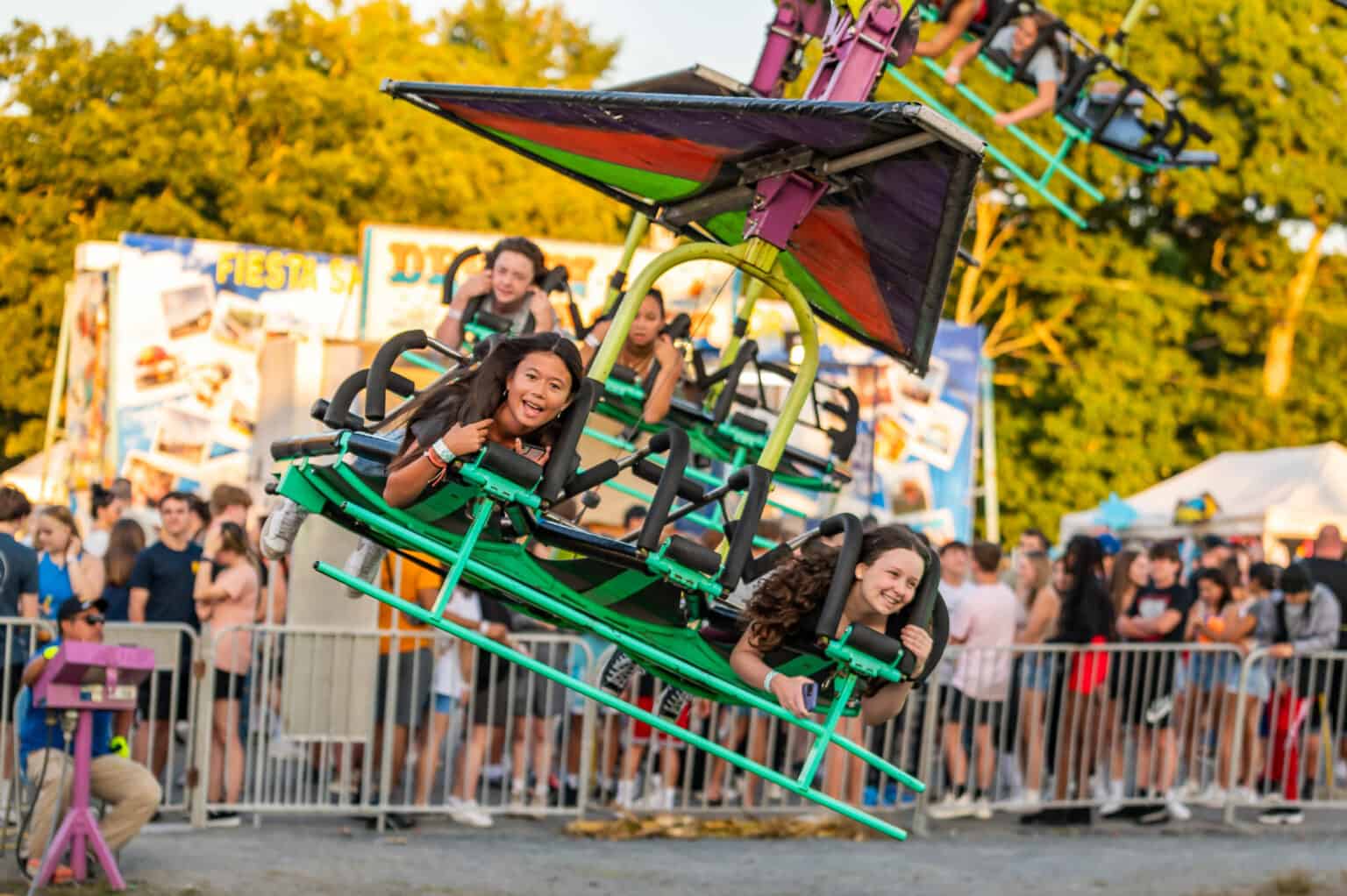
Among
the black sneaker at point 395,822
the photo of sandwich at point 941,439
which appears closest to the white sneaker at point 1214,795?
the black sneaker at point 395,822

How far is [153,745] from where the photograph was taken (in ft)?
34.5

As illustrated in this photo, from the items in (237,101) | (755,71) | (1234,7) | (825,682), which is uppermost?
(1234,7)

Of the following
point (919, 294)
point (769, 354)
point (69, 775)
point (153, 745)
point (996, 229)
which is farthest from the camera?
point (996, 229)

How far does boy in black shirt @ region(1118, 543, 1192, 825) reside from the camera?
12281 mm

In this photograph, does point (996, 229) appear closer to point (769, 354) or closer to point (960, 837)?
point (769, 354)

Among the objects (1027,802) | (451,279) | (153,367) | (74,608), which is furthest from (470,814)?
(153,367)

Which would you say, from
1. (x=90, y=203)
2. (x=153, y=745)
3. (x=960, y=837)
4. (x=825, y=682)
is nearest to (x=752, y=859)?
(x=960, y=837)

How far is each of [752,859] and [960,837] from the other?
1.59m

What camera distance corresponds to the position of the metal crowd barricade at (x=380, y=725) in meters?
10.7

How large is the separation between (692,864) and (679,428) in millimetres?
4337

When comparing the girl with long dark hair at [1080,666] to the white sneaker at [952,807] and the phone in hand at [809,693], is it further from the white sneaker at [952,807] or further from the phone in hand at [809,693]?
the phone in hand at [809,693]

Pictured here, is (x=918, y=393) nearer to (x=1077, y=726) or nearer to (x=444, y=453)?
(x=1077, y=726)

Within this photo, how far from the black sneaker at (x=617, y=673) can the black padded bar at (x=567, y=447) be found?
1.57 m

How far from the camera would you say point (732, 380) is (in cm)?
893
